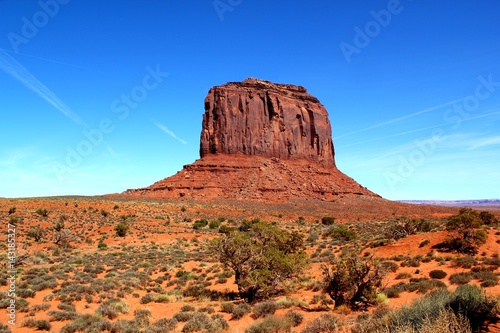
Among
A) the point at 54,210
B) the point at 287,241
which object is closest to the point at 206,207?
the point at 54,210

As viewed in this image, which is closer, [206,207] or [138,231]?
[138,231]

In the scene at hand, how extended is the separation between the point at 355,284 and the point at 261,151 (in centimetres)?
8921

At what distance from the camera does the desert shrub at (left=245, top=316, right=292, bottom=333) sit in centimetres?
906

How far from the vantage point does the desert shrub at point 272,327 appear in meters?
9.06

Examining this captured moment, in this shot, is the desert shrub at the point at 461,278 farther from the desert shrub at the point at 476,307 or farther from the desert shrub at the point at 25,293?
the desert shrub at the point at 25,293

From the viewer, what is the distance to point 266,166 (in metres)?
92.5

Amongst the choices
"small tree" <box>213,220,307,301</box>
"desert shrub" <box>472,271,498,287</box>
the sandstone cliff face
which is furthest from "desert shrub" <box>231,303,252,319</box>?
the sandstone cliff face

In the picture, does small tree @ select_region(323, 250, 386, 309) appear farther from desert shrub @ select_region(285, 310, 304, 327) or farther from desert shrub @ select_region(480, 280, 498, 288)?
desert shrub @ select_region(480, 280, 498, 288)

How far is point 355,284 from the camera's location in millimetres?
12008

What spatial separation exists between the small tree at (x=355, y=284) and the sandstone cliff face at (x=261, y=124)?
88.4 m

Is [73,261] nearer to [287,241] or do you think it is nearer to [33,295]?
[33,295]

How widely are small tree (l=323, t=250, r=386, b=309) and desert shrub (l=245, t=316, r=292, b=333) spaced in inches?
127

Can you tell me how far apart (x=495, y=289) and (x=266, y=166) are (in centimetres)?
8097

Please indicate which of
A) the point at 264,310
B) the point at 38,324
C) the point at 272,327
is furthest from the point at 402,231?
the point at 38,324
